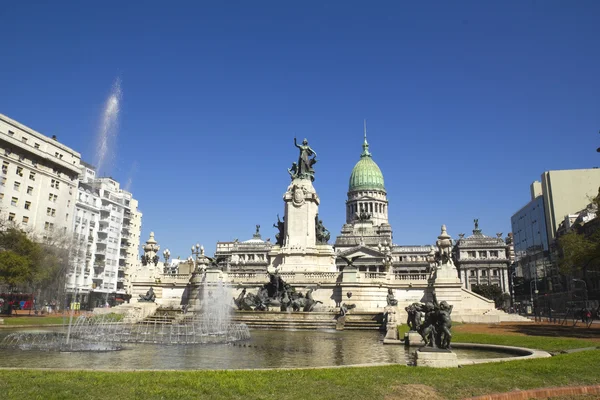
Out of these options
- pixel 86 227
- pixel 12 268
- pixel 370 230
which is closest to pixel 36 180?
pixel 86 227

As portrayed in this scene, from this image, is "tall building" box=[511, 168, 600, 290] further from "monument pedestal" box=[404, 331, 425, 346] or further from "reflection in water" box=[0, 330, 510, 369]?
"reflection in water" box=[0, 330, 510, 369]

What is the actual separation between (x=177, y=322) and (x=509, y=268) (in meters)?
101

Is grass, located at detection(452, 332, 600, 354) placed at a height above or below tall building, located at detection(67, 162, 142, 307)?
below

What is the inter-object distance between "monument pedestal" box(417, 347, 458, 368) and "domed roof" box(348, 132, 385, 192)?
12924 cm

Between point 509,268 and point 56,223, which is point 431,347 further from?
point 509,268

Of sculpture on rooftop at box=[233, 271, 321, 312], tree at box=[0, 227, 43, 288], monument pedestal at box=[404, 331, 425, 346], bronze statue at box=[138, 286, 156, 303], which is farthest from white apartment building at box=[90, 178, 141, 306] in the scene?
monument pedestal at box=[404, 331, 425, 346]

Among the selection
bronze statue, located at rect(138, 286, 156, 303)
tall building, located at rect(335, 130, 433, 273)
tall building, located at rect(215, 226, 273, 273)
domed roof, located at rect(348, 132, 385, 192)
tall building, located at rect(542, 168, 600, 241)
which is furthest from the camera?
domed roof, located at rect(348, 132, 385, 192)

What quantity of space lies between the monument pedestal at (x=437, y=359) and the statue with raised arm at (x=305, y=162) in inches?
1620

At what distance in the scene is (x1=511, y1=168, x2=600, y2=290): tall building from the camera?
91.6 m

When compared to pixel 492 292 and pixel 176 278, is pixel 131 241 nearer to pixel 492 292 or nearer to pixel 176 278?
pixel 176 278

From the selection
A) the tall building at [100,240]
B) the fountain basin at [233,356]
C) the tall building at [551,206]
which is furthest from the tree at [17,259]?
the tall building at [551,206]

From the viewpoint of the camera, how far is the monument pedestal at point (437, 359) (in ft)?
40.0

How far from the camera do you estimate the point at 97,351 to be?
55.7 feet

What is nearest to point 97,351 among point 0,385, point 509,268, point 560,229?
point 0,385
